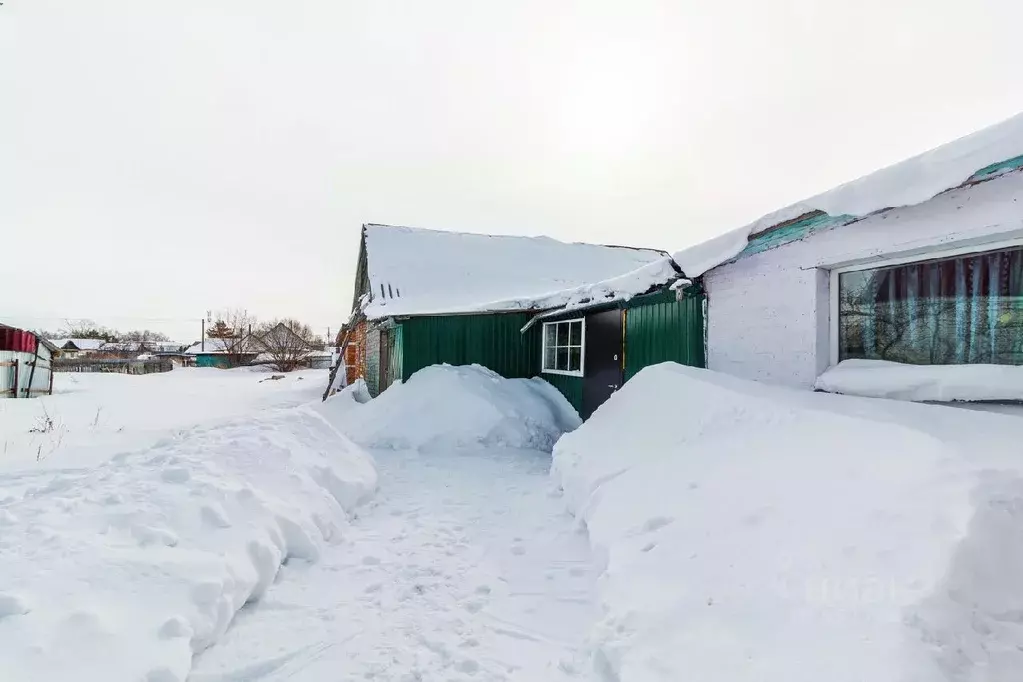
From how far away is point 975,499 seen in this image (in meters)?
2.00

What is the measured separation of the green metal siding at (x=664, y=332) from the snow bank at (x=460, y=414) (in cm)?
190

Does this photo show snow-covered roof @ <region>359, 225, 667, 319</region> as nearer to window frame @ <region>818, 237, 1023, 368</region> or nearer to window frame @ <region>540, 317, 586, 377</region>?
window frame @ <region>540, 317, 586, 377</region>

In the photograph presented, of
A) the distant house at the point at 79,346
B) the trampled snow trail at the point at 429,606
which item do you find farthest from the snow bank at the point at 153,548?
the distant house at the point at 79,346

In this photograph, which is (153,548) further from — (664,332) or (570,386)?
(570,386)

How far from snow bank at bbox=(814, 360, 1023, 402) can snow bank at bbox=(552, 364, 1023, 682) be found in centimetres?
29

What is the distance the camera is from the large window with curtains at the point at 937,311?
3256mm

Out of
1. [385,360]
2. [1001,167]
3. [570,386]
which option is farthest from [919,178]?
[385,360]

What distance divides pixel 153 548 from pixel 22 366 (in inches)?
822

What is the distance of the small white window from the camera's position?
8.88m

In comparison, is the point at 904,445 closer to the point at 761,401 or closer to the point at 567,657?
the point at 761,401

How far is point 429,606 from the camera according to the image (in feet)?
9.86

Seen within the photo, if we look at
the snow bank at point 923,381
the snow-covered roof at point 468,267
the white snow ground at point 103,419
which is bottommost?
the white snow ground at point 103,419

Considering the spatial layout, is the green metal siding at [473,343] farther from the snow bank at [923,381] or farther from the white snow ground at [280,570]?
the snow bank at [923,381]

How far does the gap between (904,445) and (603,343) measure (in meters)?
5.54
